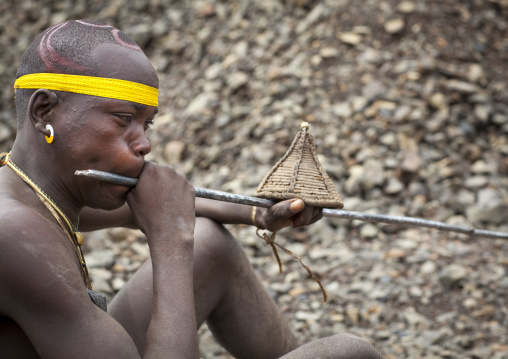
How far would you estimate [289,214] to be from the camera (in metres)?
2.07

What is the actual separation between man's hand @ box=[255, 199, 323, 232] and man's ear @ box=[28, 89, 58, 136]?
76cm

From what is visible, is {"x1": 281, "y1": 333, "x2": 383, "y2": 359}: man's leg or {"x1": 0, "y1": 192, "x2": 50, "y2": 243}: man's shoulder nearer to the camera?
{"x1": 0, "y1": 192, "x2": 50, "y2": 243}: man's shoulder

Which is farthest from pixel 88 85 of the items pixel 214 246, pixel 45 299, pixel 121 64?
pixel 214 246

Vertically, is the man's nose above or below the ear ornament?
below

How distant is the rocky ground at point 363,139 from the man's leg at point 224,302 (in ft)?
2.68

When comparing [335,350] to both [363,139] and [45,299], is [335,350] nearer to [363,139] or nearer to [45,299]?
[45,299]

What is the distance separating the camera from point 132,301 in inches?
86.0

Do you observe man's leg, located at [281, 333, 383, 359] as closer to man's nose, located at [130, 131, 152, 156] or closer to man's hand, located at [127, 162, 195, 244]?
man's hand, located at [127, 162, 195, 244]

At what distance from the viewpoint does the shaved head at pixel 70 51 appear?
67.6 inches

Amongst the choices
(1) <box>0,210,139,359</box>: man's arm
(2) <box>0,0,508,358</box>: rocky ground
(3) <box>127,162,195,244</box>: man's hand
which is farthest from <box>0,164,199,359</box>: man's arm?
(2) <box>0,0,508,358</box>: rocky ground

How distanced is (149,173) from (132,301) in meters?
0.60

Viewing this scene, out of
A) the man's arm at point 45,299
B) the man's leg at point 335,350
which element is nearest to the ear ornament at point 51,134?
the man's arm at point 45,299

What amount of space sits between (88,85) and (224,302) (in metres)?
1.01

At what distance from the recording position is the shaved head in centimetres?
172
